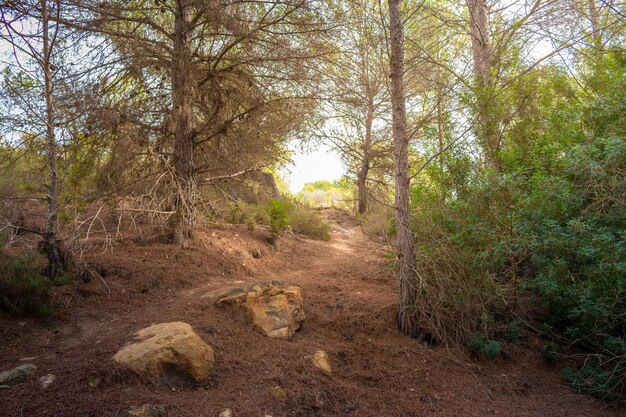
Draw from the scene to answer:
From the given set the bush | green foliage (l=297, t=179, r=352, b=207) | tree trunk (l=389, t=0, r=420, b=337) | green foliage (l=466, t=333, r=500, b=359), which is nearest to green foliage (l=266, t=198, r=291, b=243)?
the bush

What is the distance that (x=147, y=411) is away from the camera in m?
3.11

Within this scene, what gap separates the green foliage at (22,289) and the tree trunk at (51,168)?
453mm

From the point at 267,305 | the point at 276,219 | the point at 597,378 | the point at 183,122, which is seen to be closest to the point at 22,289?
the point at 267,305

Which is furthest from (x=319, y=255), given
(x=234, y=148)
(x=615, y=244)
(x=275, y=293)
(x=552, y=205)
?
(x=615, y=244)

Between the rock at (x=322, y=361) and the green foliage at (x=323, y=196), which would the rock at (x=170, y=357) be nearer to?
the rock at (x=322, y=361)

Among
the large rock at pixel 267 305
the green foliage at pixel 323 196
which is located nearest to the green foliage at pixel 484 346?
the large rock at pixel 267 305

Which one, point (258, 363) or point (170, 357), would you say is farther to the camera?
point (258, 363)

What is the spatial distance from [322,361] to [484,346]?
6.48 ft

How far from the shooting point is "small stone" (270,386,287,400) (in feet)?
12.1

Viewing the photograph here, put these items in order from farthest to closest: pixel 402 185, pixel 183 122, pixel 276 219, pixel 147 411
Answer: pixel 276 219, pixel 183 122, pixel 402 185, pixel 147 411

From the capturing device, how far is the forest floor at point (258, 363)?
3.42 m

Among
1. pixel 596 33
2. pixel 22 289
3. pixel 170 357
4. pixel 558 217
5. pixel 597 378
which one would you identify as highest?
pixel 596 33

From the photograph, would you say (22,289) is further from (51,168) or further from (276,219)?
(276,219)

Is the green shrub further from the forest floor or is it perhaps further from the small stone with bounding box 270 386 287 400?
the small stone with bounding box 270 386 287 400
